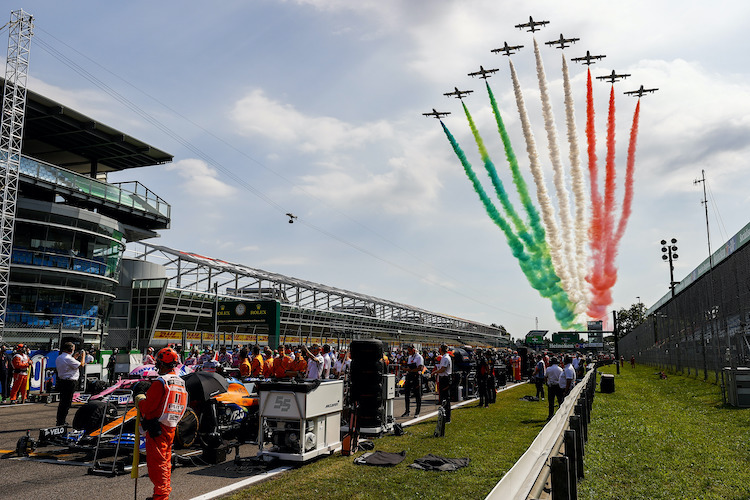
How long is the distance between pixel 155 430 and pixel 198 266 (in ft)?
156

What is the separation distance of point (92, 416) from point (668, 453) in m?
11.3

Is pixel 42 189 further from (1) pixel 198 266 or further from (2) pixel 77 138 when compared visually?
(1) pixel 198 266

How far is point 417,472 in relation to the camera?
8.68 metres

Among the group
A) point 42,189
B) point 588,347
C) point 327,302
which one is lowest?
point 588,347

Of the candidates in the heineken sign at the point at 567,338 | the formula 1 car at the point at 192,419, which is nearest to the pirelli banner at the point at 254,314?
the formula 1 car at the point at 192,419

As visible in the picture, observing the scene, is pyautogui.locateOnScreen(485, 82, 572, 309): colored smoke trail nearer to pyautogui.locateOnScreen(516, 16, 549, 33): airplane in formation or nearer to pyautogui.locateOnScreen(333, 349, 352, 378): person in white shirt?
pyautogui.locateOnScreen(516, 16, 549, 33): airplane in formation

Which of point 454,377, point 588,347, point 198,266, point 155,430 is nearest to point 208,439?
point 155,430

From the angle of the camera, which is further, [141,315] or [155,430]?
[141,315]

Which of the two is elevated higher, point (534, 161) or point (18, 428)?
point (534, 161)

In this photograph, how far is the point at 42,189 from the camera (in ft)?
115

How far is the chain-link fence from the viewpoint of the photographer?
67.1ft

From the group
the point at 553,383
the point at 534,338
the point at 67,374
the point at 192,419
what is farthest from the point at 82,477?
the point at 534,338

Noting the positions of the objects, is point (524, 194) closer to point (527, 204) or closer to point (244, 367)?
point (527, 204)

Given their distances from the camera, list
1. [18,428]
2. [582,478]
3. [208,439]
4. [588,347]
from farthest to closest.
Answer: [588,347]
[18,428]
[208,439]
[582,478]
